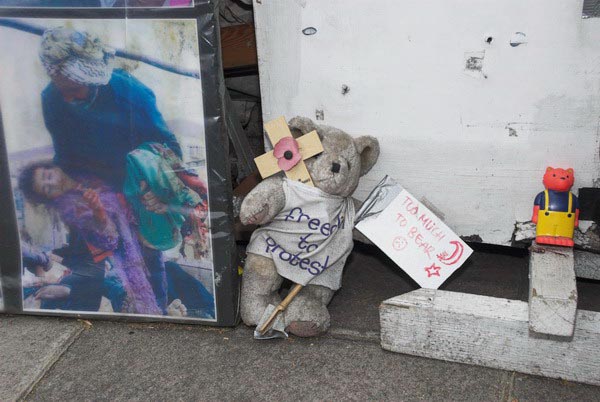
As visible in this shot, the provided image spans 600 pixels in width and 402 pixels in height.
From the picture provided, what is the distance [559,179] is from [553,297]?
21.1 inches

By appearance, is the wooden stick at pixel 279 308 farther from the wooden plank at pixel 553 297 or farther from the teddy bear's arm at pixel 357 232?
the wooden plank at pixel 553 297

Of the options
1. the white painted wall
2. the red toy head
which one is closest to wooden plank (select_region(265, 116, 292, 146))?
the white painted wall

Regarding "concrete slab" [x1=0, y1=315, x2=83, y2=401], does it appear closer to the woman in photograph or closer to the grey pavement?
the grey pavement

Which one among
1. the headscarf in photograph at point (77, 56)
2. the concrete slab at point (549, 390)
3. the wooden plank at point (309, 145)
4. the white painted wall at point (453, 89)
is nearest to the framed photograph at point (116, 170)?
the headscarf in photograph at point (77, 56)

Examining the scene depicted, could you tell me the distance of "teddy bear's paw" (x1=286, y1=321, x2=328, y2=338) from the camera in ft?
8.71

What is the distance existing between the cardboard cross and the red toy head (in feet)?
3.03

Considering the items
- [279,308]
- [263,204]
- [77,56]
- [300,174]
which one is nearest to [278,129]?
[300,174]

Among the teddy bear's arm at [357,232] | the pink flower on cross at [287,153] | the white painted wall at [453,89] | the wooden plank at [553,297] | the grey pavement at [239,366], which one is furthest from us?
the teddy bear's arm at [357,232]

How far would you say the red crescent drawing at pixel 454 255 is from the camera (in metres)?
2.74

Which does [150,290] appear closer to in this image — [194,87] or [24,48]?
[194,87]

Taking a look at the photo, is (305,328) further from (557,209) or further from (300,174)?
(557,209)

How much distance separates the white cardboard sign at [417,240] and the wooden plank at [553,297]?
1.18 ft

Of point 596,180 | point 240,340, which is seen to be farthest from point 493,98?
point 240,340

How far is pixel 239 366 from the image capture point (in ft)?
8.45
